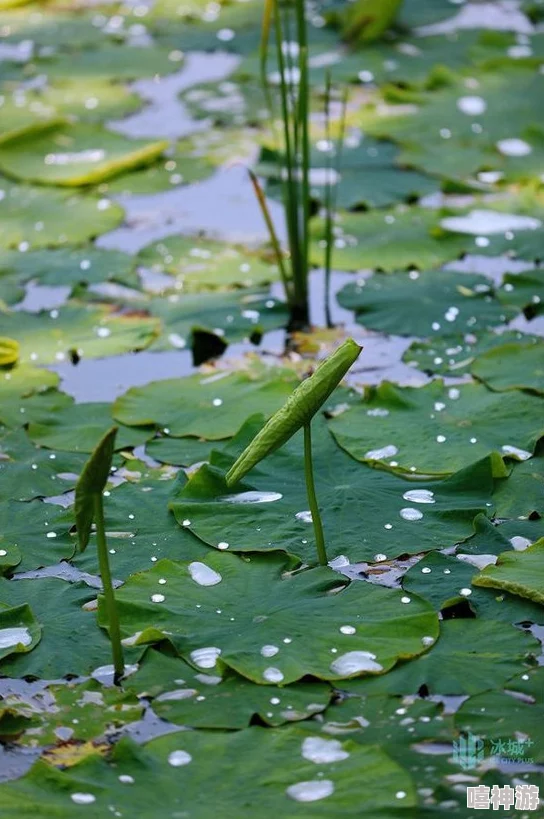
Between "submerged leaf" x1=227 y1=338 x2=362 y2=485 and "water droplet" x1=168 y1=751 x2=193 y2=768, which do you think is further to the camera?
"submerged leaf" x1=227 y1=338 x2=362 y2=485

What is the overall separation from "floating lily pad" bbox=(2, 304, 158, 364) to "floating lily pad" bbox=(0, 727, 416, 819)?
4.24 ft

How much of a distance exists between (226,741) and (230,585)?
0.34m

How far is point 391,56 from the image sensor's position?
421 centimetres

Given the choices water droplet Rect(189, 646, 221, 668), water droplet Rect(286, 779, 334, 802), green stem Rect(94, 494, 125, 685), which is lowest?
water droplet Rect(189, 646, 221, 668)

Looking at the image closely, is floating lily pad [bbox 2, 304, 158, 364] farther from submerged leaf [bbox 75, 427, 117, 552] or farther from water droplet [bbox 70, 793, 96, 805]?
water droplet [bbox 70, 793, 96, 805]

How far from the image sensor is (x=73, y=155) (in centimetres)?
357

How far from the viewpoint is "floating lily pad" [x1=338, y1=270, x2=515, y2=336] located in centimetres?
267

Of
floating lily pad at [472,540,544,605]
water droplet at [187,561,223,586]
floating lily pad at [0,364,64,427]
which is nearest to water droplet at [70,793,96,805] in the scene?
water droplet at [187,561,223,586]

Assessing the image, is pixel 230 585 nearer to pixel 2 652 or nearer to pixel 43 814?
pixel 2 652

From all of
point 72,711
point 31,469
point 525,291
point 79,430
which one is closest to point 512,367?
point 525,291

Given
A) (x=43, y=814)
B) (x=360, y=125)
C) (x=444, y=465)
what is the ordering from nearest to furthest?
(x=43, y=814), (x=444, y=465), (x=360, y=125)

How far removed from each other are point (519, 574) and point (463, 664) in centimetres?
21

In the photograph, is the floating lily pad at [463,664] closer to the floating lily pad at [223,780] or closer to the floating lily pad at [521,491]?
the floating lily pad at [223,780]

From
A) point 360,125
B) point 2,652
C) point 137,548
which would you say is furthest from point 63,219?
point 2,652
